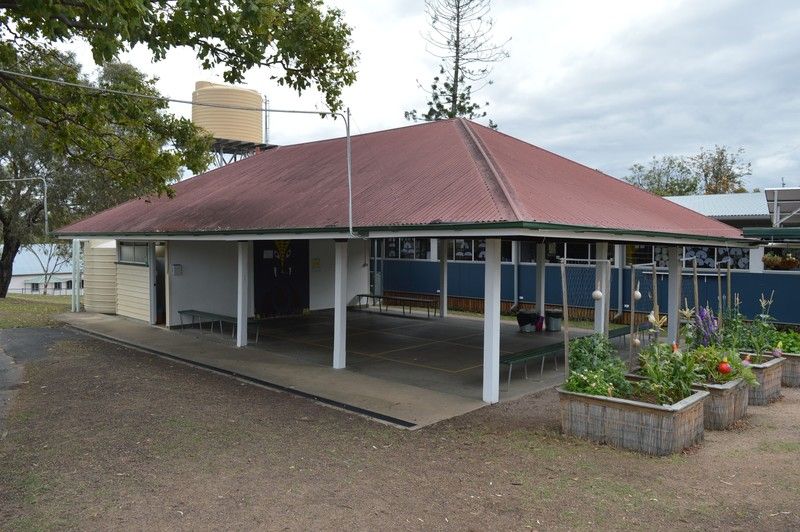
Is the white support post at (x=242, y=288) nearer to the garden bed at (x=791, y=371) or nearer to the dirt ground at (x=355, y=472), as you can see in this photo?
the dirt ground at (x=355, y=472)

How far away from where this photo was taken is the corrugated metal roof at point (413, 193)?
8.78m

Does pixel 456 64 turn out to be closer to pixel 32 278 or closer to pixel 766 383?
pixel 766 383

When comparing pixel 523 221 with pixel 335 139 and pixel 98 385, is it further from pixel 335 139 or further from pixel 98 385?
pixel 335 139

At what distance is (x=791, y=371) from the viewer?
368 inches

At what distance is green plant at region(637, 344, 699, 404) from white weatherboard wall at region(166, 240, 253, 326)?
1175 centimetres

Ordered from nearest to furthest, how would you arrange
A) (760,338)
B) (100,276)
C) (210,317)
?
(760,338), (210,317), (100,276)

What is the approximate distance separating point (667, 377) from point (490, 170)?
4.46 m

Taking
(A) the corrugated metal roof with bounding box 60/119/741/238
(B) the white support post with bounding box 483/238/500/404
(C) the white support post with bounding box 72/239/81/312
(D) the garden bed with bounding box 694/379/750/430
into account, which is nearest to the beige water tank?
Answer: (C) the white support post with bounding box 72/239/81/312

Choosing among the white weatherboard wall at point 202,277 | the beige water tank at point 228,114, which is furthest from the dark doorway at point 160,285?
the beige water tank at point 228,114

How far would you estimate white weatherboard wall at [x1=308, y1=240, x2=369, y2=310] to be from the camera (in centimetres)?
1856

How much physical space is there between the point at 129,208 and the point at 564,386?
14611 millimetres

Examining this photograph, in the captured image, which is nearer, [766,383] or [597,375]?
[597,375]

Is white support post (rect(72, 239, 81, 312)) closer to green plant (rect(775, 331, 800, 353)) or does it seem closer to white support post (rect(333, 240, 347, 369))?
white support post (rect(333, 240, 347, 369))

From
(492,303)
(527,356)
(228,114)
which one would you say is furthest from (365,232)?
(228,114)
